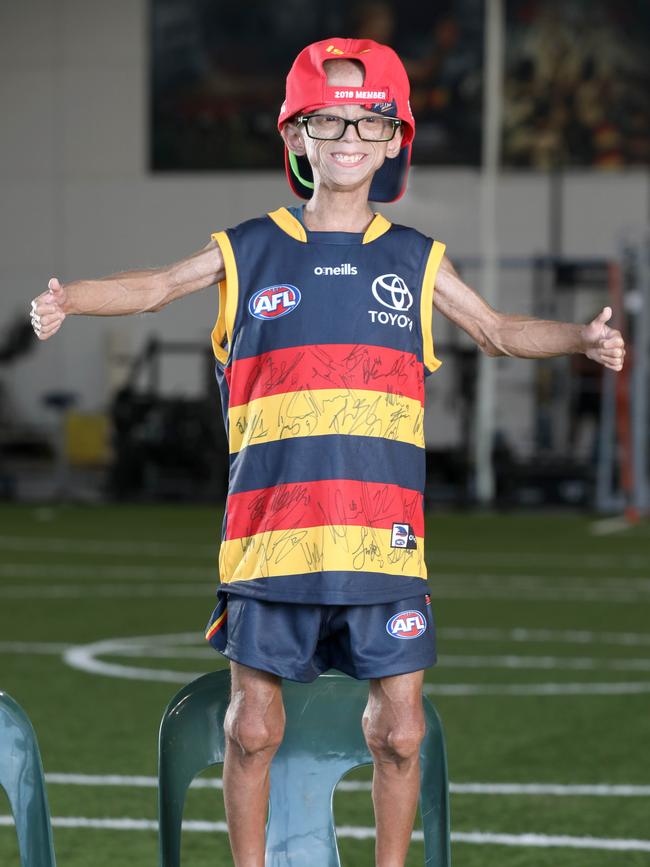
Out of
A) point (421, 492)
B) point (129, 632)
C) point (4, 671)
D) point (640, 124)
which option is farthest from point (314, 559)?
point (640, 124)

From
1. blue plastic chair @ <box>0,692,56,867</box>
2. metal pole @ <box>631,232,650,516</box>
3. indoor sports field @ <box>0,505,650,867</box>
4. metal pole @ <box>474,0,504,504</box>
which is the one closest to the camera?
blue plastic chair @ <box>0,692,56,867</box>

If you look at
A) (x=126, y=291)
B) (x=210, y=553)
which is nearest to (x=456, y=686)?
(x=126, y=291)

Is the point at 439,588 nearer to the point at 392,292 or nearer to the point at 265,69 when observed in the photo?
the point at 392,292

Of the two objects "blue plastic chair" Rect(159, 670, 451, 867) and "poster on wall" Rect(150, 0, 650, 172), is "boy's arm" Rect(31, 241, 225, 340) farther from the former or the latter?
"poster on wall" Rect(150, 0, 650, 172)

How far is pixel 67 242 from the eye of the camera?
65.1 ft

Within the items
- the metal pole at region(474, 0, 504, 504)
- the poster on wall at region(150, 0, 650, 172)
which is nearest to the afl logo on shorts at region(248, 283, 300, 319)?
the metal pole at region(474, 0, 504, 504)

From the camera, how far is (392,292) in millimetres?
2760

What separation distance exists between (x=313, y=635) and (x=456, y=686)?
3.09 m

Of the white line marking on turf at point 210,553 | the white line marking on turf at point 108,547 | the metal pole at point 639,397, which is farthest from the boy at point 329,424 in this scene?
the metal pole at point 639,397

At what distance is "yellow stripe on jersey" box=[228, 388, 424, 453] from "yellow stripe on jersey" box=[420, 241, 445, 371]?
14 cm

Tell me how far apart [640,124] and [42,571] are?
11.2 m

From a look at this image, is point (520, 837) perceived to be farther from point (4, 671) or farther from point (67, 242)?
point (67, 242)

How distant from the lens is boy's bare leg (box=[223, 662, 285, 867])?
2.72 meters

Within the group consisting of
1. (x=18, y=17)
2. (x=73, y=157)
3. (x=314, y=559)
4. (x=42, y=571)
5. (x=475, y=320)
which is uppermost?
(x=18, y=17)
